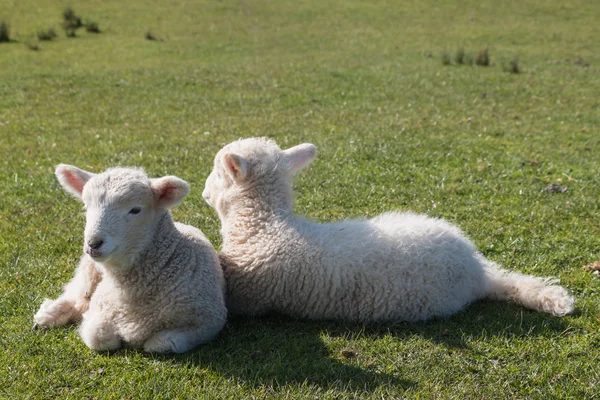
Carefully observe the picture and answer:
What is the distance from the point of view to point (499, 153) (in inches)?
434

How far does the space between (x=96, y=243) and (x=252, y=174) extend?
1761mm

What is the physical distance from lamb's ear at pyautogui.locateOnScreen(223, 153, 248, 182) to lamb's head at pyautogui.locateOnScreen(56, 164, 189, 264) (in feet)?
2.75

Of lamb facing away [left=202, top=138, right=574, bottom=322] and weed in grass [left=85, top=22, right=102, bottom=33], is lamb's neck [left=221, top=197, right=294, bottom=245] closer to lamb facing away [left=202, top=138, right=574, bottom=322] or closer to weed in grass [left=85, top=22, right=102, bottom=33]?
lamb facing away [left=202, top=138, right=574, bottom=322]

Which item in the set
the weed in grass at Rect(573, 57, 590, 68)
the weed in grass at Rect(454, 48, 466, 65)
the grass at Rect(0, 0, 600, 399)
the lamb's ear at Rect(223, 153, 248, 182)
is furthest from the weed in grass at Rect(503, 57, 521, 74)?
the lamb's ear at Rect(223, 153, 248, 182)

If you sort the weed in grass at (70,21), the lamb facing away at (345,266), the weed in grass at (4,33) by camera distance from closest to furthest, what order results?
1. the lamb facing away at (345,266)
2. the weed in grass at (4,33)
3. the weed in grass at (70,21)

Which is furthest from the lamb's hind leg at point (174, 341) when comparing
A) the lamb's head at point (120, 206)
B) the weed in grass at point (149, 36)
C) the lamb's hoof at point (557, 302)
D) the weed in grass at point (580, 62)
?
the weed in grass at point (149, 36)

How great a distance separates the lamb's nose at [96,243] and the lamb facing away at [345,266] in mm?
1347

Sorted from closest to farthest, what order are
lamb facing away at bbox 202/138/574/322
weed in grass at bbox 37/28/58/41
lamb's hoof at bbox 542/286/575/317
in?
lamb facing away at bbox 202/138/574/322 < lamb's hoof at bbox 542/286/575/317 < weed in grass at bbox 37/28/58/41

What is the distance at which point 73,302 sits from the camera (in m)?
5.57

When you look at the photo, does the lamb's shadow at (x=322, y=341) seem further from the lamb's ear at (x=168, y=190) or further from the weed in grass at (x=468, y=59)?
the weed in grass at (x=468, y=59)

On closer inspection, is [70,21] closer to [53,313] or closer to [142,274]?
[53,313]

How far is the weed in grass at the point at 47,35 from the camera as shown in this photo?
24547 mm

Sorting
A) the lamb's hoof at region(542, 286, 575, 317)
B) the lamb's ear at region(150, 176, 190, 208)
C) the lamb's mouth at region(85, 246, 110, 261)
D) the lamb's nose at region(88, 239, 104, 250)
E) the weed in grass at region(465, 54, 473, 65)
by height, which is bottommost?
the weed in grass at region(465, 54, 473, 65)

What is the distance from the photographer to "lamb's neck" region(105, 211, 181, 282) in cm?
512
